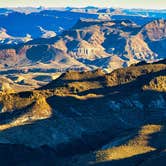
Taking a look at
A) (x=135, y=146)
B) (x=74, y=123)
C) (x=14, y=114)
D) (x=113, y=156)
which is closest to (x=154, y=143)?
(x=135, y=146)

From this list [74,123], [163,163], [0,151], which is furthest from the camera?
[74,123]

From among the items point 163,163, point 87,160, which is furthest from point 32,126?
point 163,163

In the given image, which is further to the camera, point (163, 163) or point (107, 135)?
point (107, 135)

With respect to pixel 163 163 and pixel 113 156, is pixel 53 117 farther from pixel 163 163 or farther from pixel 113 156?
pixel 163 163

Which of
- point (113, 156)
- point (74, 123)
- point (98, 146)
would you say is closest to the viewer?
point (113, 156)

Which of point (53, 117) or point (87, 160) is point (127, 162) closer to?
point (87, 160)

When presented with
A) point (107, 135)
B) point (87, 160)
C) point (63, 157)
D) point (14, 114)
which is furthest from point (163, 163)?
point (14, 114)

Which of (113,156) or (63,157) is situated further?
(63,157)

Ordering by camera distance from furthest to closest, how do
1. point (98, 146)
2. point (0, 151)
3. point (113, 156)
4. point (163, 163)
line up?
point (98, 146), point (0, 151), point (113, 156), point (163, 163)

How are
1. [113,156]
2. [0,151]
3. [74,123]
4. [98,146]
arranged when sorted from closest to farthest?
[113,156], [0,151], [98,146], [74,123]
